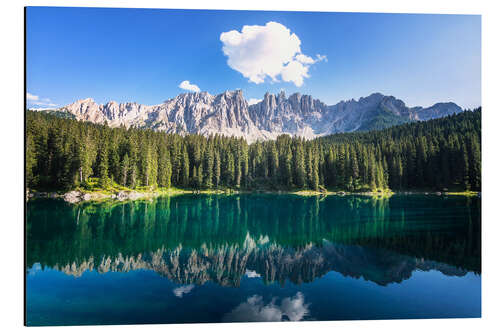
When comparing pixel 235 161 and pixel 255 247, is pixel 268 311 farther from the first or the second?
pixel 235 161

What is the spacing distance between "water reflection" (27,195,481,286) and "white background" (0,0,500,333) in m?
0.91

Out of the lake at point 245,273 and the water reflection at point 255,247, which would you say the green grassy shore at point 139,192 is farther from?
the lake at point 245,273

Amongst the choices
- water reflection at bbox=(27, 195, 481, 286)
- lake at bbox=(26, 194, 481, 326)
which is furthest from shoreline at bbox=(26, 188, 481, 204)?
lake at bbox=(26, 194, 481, 326)

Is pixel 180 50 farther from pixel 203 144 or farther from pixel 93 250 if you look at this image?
pixel 203 144

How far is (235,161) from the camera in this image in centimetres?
5969

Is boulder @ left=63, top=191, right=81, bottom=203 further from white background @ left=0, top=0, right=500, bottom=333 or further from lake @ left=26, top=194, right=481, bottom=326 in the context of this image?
white background @ left=0, top=0, right=500, bottom=333

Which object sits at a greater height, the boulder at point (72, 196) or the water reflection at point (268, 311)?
the boulder at point (72, 196)

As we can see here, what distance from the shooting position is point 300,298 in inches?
320

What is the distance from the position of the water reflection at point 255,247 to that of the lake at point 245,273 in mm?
60

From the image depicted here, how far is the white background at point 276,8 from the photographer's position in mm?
7312

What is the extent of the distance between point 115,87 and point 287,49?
9.54m

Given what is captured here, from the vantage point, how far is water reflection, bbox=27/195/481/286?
393 inches

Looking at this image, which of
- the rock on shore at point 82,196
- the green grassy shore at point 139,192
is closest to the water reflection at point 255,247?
the green grassy shore at point 139,192

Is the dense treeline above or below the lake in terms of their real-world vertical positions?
above
